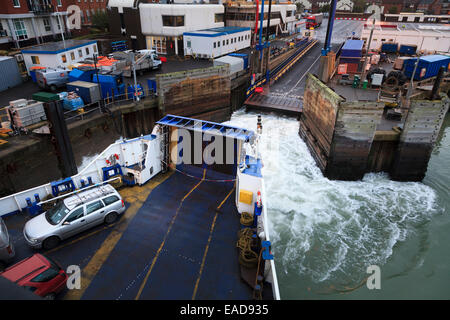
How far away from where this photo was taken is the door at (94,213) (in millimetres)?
11969

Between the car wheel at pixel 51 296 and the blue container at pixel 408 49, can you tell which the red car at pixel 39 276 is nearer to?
the car wheel at pixel 51 296

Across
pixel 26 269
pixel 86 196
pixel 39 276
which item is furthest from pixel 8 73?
pixel 39 276

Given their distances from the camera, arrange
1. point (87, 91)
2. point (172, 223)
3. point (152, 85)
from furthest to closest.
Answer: point (152, 85)
point (87, 91)
point (172, 223)

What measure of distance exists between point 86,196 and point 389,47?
177 ft

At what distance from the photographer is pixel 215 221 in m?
13.1

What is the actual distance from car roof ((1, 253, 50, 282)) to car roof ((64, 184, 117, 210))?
2.50 metres

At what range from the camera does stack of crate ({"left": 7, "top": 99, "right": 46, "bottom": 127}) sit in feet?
60.8

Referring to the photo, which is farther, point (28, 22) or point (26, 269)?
point (28, 22)

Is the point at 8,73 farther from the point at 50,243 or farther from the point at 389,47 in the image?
the point at 389,47

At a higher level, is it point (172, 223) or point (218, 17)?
point (218, 17)

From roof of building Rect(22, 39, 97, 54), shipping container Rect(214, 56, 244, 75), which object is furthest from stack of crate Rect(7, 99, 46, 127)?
shipping container Rect(214, 56, 244, 75)

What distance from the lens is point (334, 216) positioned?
18531mm

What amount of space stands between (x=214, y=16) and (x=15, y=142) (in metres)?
42.5

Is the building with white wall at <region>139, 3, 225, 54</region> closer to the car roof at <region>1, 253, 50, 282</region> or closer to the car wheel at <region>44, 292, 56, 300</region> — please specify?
the car roof at <region>1, 253, 50, 282</region>
